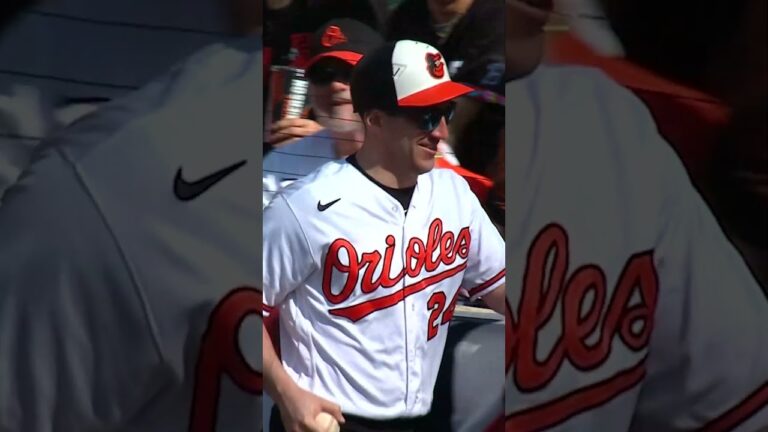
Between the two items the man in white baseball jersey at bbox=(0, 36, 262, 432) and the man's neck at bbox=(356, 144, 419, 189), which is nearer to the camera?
the man in white baseball jersey at bbox=(0, 36, 262, 432)

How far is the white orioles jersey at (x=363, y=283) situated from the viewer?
3.14 m

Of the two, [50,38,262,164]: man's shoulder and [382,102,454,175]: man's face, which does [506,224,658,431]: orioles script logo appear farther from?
[50,38,262,164]: man's shoulder

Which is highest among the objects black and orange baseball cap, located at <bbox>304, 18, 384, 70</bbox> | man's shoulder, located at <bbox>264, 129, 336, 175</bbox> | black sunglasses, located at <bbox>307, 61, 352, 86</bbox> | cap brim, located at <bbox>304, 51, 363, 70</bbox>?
black and orange baseball cap, located at <bbox>304, 18, 384, 70</bbox>

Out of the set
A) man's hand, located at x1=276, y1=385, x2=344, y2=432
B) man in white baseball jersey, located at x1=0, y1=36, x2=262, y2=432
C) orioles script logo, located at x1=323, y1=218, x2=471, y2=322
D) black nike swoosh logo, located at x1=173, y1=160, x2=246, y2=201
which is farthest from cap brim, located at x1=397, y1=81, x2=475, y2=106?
man's hand, located at x1=276, y1=385, x2=344, y2=432

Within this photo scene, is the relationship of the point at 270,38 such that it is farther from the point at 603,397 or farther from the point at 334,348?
the point at 603,397

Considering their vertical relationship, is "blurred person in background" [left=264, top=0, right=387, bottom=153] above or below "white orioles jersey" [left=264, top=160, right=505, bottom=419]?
above

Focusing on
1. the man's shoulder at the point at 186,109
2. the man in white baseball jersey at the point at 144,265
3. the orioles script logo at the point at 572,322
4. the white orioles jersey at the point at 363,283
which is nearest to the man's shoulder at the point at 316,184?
the white orioles jersey at the point at 363,283

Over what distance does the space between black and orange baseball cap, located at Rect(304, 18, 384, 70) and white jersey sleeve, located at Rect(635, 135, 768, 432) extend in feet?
3.85

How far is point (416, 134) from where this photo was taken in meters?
3.26

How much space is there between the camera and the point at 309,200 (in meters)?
3.16

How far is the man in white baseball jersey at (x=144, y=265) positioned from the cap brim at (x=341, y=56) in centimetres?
17

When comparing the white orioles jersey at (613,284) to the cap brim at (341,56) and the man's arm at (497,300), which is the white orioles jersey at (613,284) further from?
the cap brim at (341,56)

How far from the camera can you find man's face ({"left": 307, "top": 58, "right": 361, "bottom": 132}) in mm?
3158

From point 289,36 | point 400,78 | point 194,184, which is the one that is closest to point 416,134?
point 400,78
